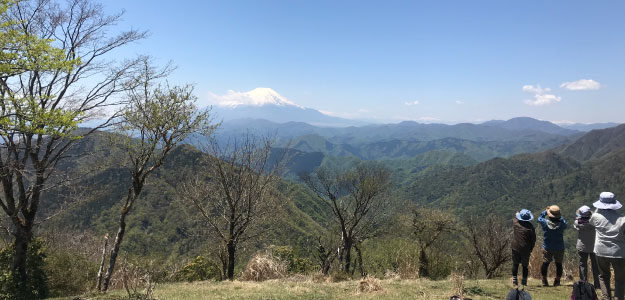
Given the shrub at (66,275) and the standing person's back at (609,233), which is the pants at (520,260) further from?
the shrub at (66,275)

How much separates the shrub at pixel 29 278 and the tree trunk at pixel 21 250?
167 millimetres

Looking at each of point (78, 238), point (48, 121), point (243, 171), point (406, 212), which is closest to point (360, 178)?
point (406, 212)

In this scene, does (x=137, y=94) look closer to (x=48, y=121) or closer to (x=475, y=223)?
(x=48, y=121)

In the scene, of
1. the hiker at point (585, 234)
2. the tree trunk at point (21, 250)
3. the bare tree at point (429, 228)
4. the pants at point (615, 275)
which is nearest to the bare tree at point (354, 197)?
the bare tree at point (429, 228)

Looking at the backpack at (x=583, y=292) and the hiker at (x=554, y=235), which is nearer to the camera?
the backpack at (x=583, y=292)

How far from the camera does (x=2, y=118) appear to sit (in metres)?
→ 7.05

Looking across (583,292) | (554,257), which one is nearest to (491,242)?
(554,257)

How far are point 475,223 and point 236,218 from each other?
2932 centimetres

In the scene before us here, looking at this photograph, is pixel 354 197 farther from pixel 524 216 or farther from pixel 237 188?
pixel 524 216

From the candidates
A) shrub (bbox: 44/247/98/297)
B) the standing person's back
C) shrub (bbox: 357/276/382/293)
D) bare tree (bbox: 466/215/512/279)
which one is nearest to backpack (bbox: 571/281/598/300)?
the standing person's back

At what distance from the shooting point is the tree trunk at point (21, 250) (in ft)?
37.3

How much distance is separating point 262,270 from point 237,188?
5.20 metres

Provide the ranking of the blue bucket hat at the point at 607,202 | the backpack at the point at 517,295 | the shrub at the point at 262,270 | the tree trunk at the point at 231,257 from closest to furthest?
the backpack at the point at 517,295 < the blue bucket hat at the point at 607,202 < the shrub at the point at 262,270 < the tree trunk at the point at 231,257

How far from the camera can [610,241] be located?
23.9 feet
